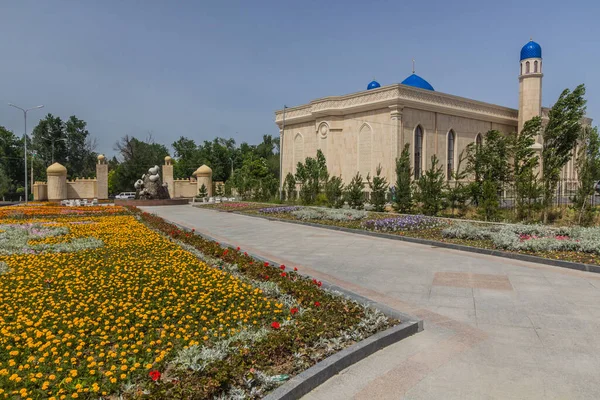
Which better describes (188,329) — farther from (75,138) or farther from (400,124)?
(75,138)

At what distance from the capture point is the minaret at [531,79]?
115 feet

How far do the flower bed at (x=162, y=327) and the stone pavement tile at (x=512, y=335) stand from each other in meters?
1.18

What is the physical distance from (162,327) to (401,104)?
28.9 meters

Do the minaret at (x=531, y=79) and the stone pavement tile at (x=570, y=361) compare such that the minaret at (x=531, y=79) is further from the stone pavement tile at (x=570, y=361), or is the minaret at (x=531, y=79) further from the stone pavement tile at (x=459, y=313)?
the stone pavement tile at (x=570, y=361)

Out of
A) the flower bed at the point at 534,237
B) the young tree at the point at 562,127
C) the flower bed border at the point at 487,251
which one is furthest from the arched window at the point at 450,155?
the flower bed at the point at 534,237

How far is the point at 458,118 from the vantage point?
117ft

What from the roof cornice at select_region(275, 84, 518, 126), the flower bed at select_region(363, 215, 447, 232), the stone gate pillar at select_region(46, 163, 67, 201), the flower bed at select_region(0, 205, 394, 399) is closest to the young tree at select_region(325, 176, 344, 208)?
the flower bed at select_region(363, 215, 447, 232)

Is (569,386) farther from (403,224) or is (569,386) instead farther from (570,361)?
(403,224)

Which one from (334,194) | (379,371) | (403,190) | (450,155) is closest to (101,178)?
(334,194)

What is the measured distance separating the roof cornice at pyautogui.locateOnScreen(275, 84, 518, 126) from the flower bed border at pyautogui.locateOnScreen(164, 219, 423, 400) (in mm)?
27557

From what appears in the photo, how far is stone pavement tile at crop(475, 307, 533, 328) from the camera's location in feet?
15.9

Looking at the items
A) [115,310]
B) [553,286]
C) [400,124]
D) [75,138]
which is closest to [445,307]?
[553,286]

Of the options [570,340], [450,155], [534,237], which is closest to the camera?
[570,340]

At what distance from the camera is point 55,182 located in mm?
38219
